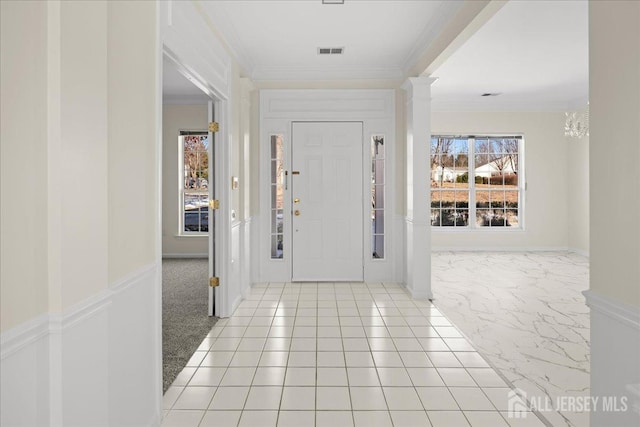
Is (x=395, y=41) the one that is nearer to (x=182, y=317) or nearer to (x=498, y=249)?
(x=182, y=317)

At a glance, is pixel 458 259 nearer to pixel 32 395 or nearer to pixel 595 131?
pixel 595 131

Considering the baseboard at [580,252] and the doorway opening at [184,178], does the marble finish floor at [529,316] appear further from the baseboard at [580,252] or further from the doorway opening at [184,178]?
the doorway opening at [184,178]

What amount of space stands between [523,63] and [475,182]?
297 cm

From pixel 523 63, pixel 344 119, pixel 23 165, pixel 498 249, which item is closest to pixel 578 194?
pixel 498 249

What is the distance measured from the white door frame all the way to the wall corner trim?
361 centimetres

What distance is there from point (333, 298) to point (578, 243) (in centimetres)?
537

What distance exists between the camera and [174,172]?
7332 mm

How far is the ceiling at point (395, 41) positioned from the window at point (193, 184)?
1.29 m

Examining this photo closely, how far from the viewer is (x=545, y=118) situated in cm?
746

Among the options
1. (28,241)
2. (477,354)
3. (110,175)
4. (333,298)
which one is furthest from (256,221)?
(28,241)

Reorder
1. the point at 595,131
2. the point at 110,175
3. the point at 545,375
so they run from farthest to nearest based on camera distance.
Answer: the point at 545,375 → the point at 110,175 → the point at 595,131

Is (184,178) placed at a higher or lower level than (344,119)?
lower

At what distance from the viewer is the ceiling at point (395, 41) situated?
11.5ft

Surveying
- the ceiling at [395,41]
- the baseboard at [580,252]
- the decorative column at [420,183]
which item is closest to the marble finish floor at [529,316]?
the baseboard at [580,252]
